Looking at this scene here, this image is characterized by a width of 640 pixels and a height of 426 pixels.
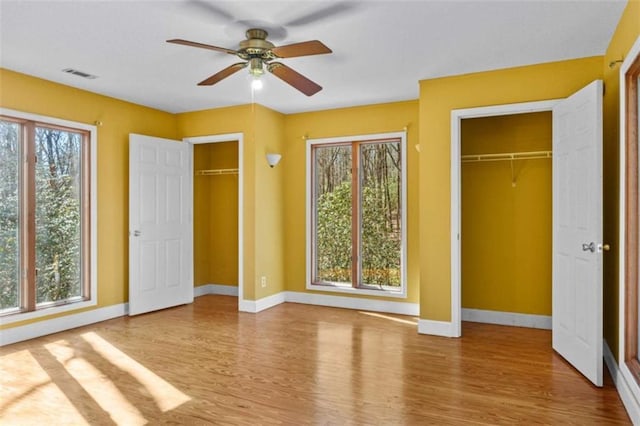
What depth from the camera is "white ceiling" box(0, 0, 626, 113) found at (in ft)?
9.34

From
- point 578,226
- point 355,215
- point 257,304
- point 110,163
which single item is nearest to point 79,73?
point 110,163

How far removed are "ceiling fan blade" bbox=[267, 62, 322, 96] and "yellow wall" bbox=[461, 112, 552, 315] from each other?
7.57 ft

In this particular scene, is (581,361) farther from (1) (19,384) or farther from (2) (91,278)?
(2) (91,278)

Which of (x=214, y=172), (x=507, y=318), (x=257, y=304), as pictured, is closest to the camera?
(x=507, y=318)

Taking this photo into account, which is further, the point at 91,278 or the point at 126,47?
the point at 91,278

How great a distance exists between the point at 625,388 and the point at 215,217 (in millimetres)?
5463

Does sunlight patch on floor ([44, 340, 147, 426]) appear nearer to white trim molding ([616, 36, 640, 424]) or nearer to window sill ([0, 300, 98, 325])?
window sill ([0, 300, 98, 325])

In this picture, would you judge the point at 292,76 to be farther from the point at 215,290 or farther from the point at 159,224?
the point at 215,290

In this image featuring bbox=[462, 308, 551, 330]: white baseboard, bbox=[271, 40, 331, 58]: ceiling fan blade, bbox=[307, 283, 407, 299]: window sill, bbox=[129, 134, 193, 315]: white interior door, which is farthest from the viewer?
bbox=[307, 283, 407, 299]: window sill

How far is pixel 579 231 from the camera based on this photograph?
3.30m

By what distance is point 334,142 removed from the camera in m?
5.72

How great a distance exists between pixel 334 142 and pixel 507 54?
252 centimetres

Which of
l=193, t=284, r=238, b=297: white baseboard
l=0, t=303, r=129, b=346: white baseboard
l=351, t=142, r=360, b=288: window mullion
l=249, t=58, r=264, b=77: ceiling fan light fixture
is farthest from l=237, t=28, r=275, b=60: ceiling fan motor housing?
l=193, t=284, r=238, b=297: white baseboard

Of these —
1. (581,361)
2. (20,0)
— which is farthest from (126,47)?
(581,361)
